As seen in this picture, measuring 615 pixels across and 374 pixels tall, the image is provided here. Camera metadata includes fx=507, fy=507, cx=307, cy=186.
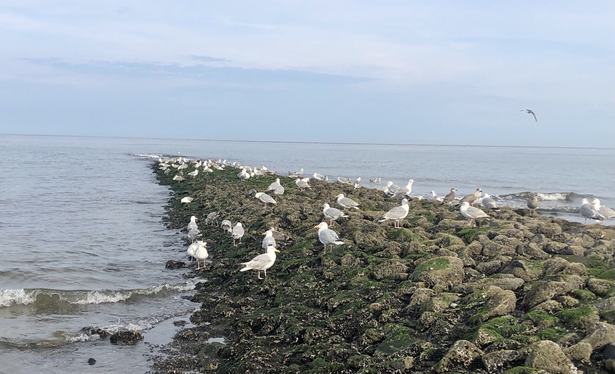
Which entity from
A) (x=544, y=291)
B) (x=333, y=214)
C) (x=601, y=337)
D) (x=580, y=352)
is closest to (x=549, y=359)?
(x=580, y=352)

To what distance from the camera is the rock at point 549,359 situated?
17.0 ft

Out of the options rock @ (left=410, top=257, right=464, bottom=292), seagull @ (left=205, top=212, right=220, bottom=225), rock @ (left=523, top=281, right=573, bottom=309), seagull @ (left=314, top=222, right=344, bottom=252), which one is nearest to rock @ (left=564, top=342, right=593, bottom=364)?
rock @ (left=523, top=281, right=573, bottom=309)

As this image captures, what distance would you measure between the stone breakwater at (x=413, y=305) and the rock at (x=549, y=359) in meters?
0.01

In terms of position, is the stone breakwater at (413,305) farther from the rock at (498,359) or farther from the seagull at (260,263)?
the seagull at (260,263)

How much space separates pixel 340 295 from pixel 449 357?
2778 millimetres

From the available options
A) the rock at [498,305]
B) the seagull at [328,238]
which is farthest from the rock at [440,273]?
the seagull at [328,238]

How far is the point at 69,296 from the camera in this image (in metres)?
9.87

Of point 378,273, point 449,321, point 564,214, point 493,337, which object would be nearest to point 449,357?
point 493,337

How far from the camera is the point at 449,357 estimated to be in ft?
18.4

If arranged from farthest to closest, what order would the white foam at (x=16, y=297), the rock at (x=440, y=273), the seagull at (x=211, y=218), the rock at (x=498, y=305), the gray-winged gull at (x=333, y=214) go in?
the seagull at (x=211, y=218) → the gray-winged gull at (x=333, y=214) → the white foam at (x=16, y=297) → the rock at (x=440, y=273) → the rock at (x=498, y=305)

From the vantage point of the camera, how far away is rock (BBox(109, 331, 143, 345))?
25.3 ft

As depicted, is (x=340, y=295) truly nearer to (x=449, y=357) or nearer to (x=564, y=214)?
(x=449, y=357)

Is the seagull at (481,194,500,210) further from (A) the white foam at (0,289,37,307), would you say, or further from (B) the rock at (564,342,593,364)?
(A) the white foam at (0,289,37,307)

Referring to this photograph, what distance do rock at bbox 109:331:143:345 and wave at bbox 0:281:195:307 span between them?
2.21 metres
